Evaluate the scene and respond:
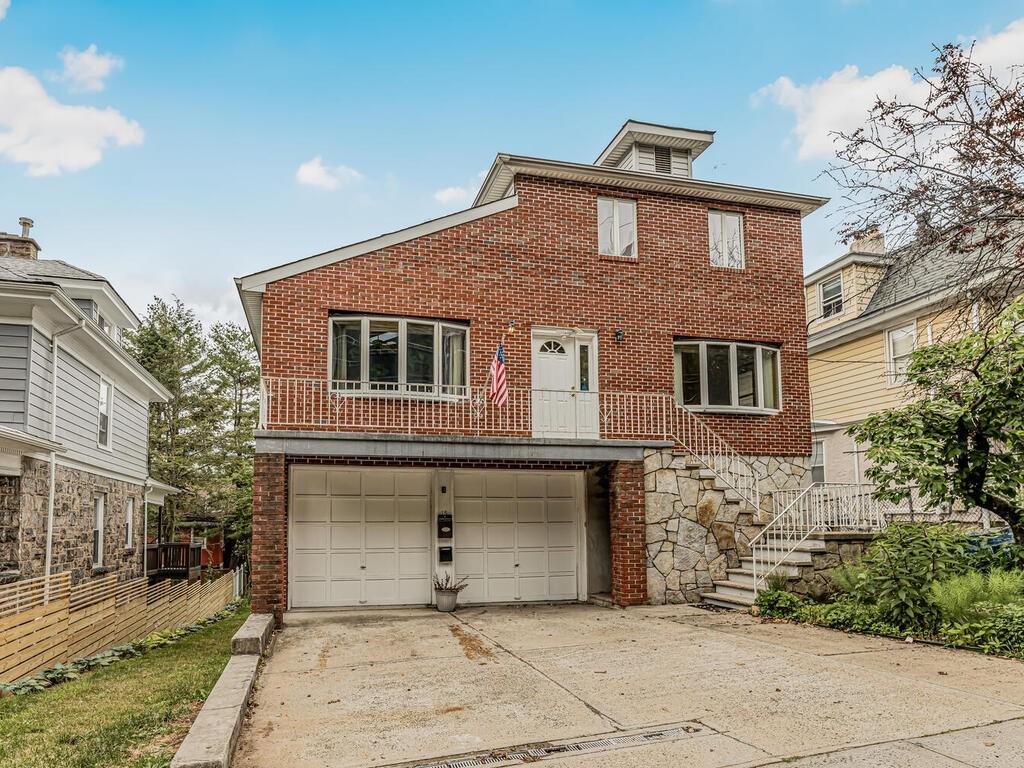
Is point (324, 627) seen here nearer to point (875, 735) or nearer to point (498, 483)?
point (498, 483)

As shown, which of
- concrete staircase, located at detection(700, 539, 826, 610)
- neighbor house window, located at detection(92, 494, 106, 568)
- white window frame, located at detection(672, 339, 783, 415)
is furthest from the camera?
neighbor house window, located at detection(92, 494, 106, 568)

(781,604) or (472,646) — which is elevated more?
(781,604)

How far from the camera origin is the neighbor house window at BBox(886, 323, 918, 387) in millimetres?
17350

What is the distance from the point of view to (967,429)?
9.56 meters

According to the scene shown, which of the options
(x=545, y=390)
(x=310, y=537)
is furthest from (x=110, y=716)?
(x=545, y=390)

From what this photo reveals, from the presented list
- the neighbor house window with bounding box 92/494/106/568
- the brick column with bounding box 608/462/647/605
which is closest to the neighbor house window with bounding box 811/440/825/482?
the brick column with bounding box 608/462/647/605

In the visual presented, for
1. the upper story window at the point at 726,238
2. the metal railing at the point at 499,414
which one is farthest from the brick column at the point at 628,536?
→ the upper story window at the point at 726,238

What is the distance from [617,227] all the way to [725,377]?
3.44m

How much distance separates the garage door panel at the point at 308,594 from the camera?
13156 millimetres

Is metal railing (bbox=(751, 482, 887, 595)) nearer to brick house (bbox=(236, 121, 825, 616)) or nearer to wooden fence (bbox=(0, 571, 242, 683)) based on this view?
brick house (bbox=(236, 121, 825, 616))

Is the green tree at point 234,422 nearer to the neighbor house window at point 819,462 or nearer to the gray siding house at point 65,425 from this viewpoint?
the gray siding house at point 65,425

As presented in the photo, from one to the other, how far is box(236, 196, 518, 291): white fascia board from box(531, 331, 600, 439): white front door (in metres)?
2.33

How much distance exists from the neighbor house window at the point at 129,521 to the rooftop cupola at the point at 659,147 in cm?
1466

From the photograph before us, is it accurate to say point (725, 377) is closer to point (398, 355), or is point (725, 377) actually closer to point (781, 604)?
point (781, 604)
